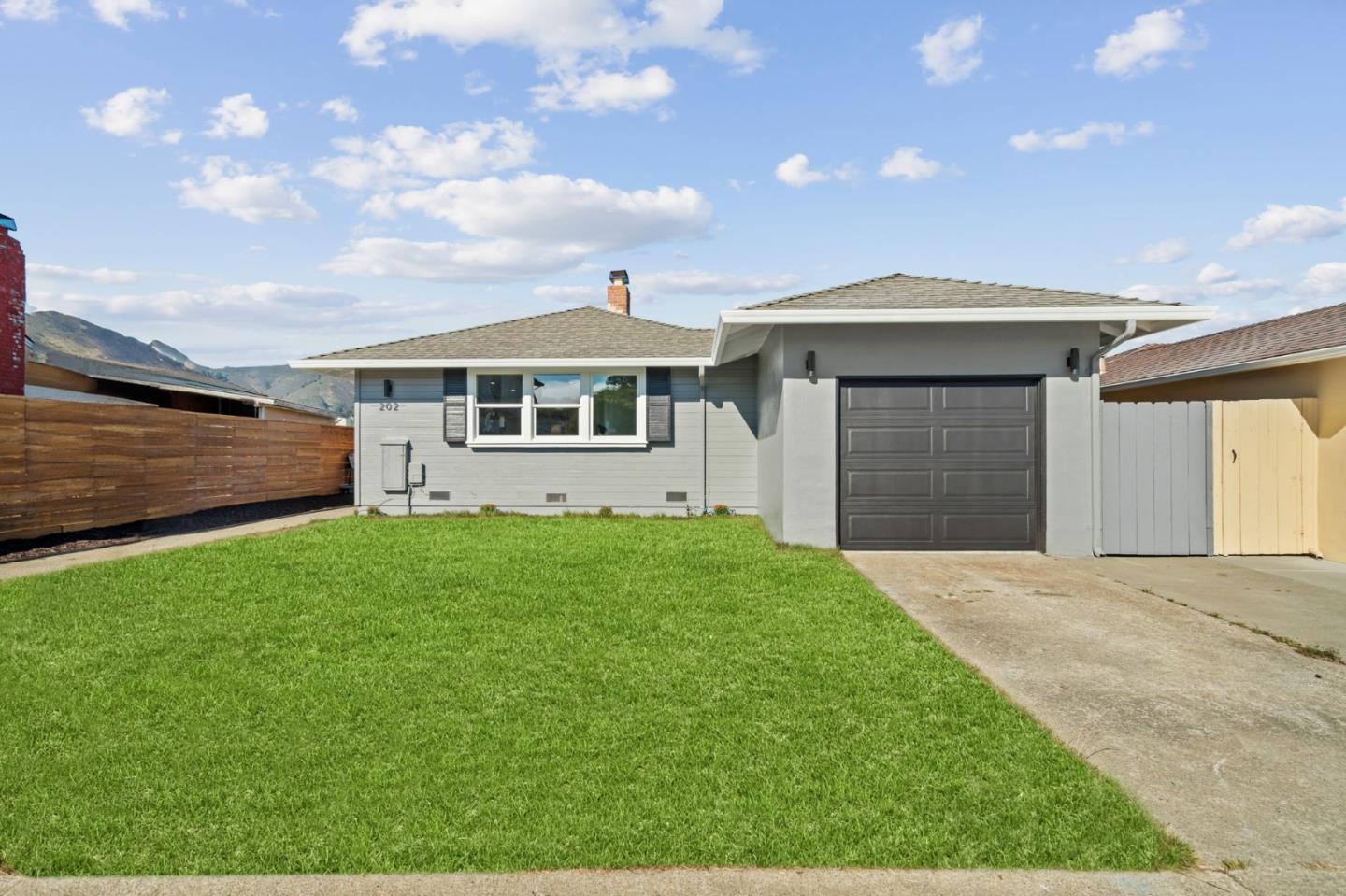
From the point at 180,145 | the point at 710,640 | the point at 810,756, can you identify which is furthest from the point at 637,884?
the point at 180,145

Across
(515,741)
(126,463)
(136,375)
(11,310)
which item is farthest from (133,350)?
(515,741)

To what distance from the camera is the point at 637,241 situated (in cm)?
2394

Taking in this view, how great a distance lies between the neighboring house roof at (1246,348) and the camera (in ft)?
29.9

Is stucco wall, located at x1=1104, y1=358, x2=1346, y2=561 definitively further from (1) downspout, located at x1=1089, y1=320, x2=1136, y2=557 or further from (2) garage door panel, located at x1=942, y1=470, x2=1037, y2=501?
(2) garage door panel, located at x1=942, y1=470, x2=1037, y2=501

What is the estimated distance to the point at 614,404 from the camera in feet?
43.3

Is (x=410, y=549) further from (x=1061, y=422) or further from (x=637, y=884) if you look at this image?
(x=1061, y=422)

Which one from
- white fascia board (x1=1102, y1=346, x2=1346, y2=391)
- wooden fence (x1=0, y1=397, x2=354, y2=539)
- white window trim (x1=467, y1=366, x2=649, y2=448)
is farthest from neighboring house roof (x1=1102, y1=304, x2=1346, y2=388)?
wooden fence (x1=0, y1=397, x2=354, y2=539)

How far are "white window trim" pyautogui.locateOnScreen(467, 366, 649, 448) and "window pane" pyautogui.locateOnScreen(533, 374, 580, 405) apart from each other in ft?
0.26

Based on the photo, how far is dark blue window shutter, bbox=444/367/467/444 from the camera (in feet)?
43.0

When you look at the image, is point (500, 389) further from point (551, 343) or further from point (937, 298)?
point (937, 298)

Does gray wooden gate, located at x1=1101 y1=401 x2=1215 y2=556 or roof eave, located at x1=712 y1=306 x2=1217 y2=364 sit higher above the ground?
roof eave, located at x1=712 y1=306 x2=1217 y2=364

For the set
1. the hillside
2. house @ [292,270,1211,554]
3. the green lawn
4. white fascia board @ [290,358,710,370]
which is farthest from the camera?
the hillside

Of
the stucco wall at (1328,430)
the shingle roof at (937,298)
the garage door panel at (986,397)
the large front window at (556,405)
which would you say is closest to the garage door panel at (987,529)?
the garage door panel at (986,397)

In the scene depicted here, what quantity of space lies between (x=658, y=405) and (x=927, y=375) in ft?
17.5
